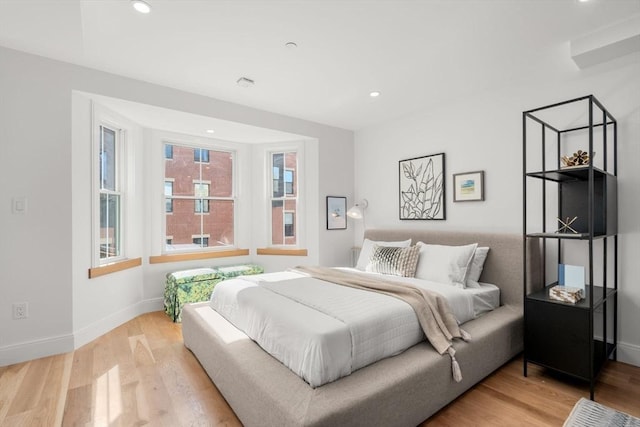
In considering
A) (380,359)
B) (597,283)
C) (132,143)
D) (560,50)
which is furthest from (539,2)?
(132,143)

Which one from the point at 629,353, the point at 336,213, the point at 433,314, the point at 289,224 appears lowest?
the point at 629,353

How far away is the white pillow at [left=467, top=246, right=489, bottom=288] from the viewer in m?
2.94

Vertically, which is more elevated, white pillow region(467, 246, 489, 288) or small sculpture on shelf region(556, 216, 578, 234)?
small sculpture on shelf region(556, 216, 578, 234)

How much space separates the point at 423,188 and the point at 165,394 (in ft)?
10.6

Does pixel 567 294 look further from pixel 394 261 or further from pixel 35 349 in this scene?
pixel 35 349

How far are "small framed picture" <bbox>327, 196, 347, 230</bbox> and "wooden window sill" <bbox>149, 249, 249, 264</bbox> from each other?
1333 mm

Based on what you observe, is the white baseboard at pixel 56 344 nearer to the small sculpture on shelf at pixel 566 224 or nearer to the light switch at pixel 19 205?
the light switch at pixel 19 205

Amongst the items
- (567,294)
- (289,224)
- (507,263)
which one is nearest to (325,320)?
(567,294)

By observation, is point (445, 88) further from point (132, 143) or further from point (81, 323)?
point (81, 323)

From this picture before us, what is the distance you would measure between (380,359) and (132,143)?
3.57m

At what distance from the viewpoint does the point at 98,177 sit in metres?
3.04

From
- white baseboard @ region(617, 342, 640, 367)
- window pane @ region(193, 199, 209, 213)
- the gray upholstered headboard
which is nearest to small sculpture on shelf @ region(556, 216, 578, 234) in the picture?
the gray upholstered headboard

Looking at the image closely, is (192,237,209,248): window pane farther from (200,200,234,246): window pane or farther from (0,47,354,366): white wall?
(0,47,354,366): white wall

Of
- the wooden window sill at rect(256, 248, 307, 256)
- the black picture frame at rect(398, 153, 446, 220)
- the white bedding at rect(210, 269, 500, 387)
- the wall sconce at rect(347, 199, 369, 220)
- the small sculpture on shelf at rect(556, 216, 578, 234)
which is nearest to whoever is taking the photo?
the white bedding at rect(210, 269, 500, 387)
